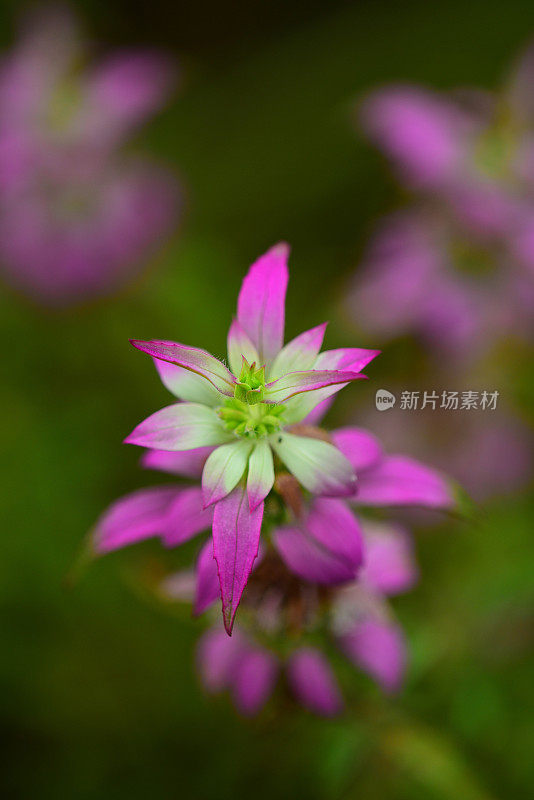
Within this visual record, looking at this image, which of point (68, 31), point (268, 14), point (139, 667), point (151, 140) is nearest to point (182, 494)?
point (139, 667)

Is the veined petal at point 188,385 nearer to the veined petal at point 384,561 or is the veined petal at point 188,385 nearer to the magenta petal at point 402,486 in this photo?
the magenta petal at point 402,486

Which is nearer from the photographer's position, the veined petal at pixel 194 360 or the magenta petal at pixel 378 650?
the veined petal at pixel 194 360

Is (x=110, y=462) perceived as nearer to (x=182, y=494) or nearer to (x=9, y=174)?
(x=9, y=174)

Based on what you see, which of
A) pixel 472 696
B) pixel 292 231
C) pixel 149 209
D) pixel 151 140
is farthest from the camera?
pixel 151 140

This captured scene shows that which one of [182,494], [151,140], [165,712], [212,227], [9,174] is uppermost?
[151,140]

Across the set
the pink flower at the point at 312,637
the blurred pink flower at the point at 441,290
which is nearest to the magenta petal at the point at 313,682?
the pink flower at the point at 312,637

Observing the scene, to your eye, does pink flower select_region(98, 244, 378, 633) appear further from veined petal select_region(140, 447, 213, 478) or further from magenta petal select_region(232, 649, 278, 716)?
magenta petal select_region(232, 649, 278, 716)

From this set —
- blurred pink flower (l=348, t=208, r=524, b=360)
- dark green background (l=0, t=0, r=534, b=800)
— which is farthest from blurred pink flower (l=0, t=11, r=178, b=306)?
blurred pink flower (l=348, t=208, r=524, b=360)
